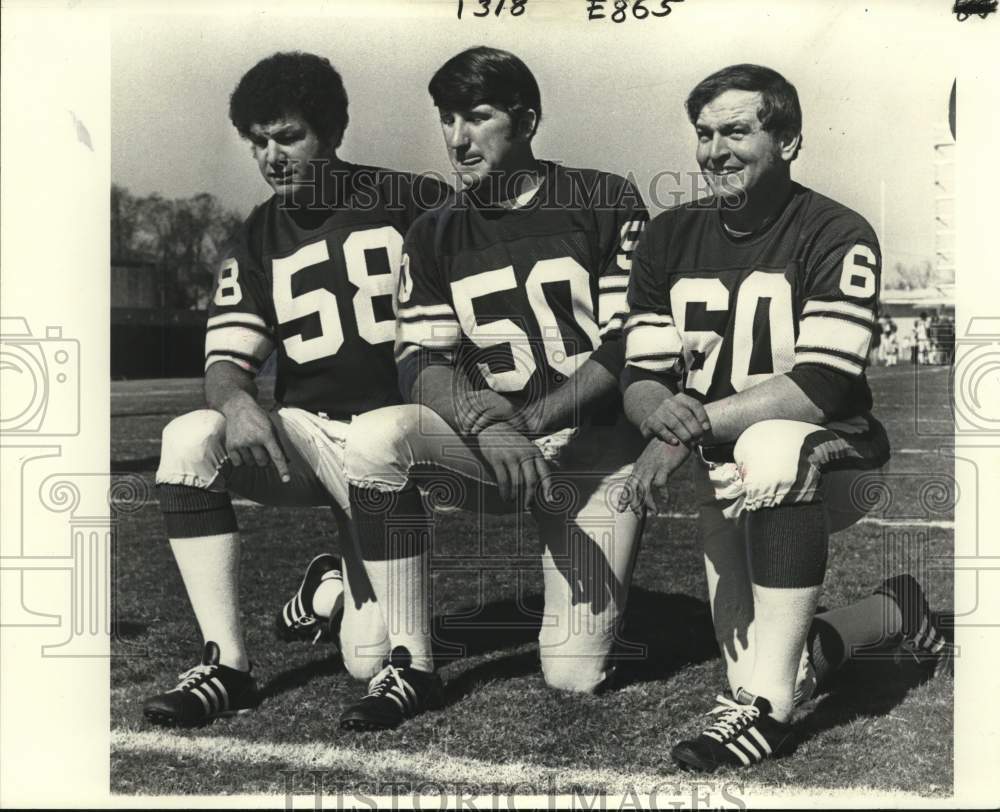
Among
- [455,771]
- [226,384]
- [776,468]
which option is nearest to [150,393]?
[226,384]

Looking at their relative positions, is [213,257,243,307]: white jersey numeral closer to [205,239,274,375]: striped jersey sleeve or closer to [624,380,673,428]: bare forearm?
[205,239,274,375]: striped jersey sleeve

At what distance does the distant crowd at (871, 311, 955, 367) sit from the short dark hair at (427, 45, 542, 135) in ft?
3.42

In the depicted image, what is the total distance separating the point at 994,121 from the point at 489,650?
5.99ft

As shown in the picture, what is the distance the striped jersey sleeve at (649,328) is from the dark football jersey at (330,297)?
55 cm

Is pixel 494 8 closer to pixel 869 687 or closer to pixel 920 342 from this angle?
pixel 920 342

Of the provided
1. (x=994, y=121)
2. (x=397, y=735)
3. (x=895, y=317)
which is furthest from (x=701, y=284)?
(x=397, y=735)

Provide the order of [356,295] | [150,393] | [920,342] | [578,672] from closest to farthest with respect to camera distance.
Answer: [578,672], [356,295], [920,342], [150,393]

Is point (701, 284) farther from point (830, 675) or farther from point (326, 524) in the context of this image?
point (326, 524)

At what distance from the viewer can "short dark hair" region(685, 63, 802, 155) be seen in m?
2.67

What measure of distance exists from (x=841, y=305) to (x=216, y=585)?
1602 millimetres

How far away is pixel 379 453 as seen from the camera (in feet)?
8.34

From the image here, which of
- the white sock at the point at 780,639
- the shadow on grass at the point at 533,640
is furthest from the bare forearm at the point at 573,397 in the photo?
the white sock at the point at 780,639

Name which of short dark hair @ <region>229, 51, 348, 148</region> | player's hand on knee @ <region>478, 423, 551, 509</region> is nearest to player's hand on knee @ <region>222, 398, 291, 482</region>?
player's hand on knee @ <region>478, 423, 551, 509</region>

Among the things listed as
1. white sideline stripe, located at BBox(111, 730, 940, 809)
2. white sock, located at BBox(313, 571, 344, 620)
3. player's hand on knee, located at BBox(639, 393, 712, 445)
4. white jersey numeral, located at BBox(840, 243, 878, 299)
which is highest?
white jersey numeral, located at BBox(840, 243, 878, 299)
